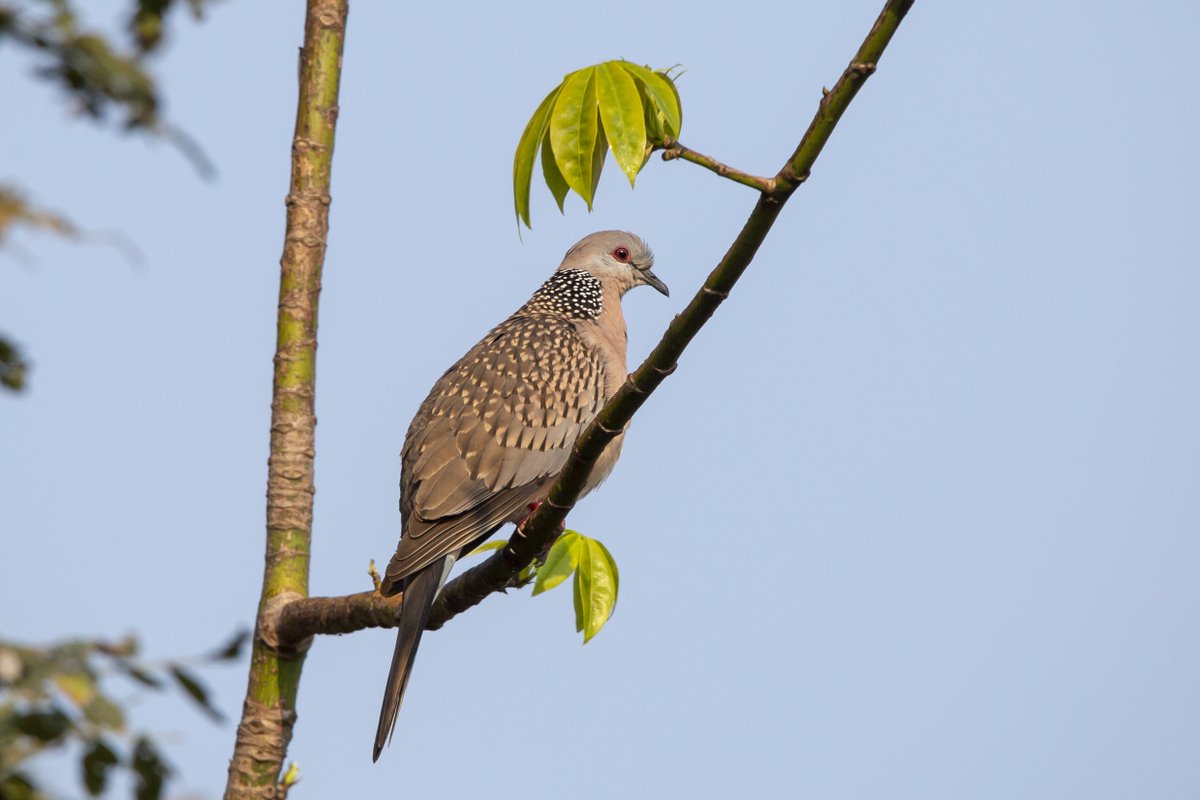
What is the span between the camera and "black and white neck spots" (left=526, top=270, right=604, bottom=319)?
7023 millimetres

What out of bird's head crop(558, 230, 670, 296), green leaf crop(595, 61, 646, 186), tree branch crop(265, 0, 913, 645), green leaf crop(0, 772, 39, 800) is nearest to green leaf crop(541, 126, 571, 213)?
green leaf crop(595, 61, 646, 186)

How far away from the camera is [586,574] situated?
14.8 ft

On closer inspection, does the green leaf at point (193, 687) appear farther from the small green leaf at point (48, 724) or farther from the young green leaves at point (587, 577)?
the young green leaves at point (587, 577)

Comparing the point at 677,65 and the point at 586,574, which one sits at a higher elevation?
the point at 677,65

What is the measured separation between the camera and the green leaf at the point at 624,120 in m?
3.20

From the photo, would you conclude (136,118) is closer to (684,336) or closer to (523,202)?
(684,336)

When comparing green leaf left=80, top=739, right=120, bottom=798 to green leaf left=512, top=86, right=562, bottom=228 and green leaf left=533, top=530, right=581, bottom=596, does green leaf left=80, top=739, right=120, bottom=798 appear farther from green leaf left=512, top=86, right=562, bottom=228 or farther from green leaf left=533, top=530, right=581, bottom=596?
green leaf left=533, top=530, right=581, bottom=596

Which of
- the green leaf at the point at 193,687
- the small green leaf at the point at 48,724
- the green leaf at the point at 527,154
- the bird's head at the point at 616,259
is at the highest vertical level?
the bird's head at the point at 616,259

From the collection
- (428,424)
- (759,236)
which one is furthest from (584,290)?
(759,236)

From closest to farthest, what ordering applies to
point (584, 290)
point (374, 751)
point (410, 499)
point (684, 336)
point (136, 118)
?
point (136, 118) → point (684, 336) → point (374, 751) → point (410, 499) → point (584, 290)

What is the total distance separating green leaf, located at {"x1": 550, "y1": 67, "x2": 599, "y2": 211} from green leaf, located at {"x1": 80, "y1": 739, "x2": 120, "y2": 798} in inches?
89.8

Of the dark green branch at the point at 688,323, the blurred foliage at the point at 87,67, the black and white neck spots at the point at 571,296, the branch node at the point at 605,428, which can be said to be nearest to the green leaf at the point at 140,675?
the blurred foliage at the point at 87,67

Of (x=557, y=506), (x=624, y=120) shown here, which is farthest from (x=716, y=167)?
(x=557, y=506)

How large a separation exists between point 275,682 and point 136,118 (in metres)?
3.55
